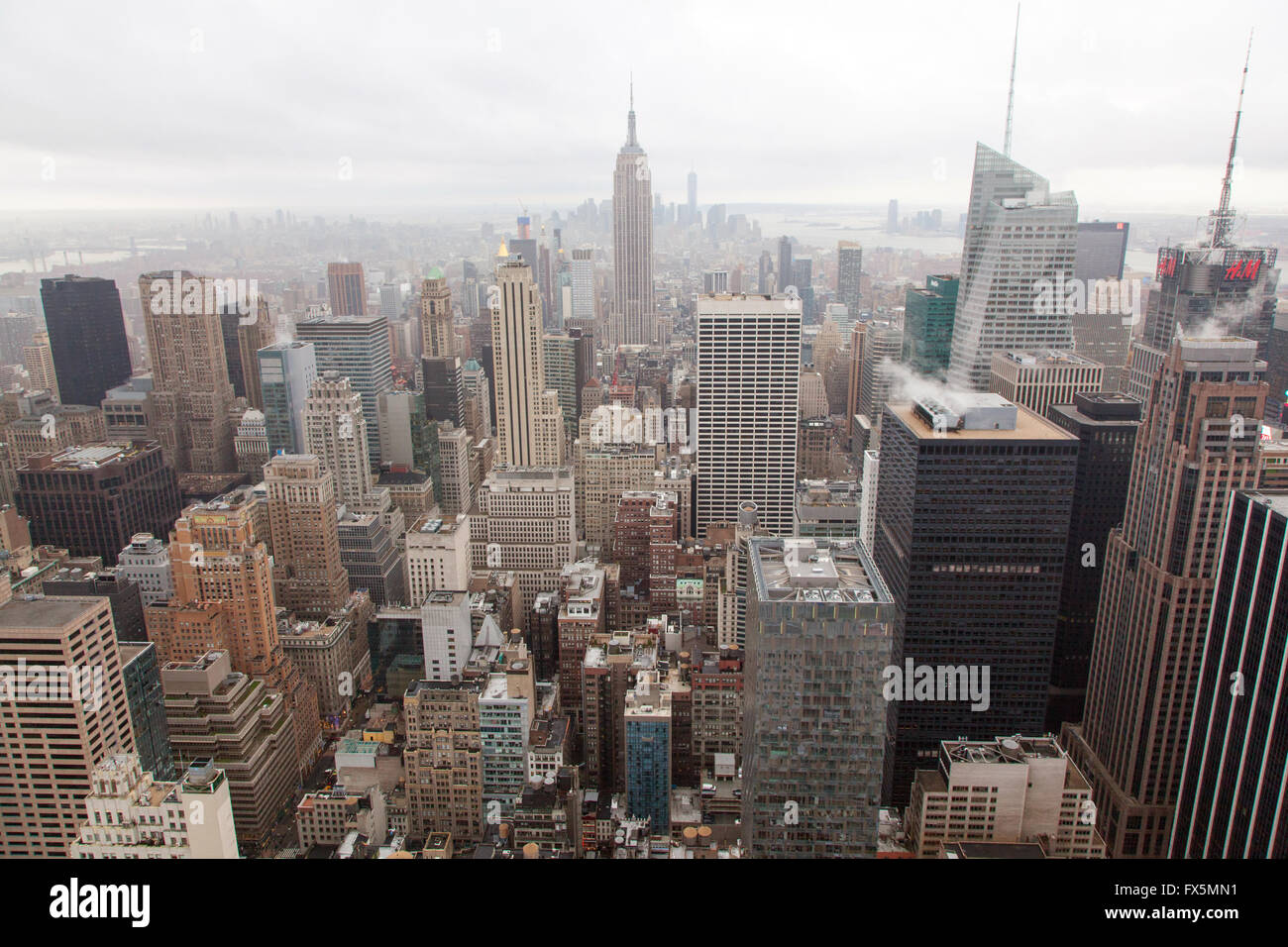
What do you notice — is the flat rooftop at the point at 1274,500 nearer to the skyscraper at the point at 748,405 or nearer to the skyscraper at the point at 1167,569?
the skyscraper at the point at 1167,569

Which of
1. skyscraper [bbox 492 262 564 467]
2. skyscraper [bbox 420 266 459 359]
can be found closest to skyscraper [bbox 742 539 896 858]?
skyscraper [bbox 492 262 564 467]

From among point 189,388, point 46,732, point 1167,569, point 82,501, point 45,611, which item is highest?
point 189,388

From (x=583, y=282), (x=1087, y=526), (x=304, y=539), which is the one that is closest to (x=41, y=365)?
(x=304, y=539)

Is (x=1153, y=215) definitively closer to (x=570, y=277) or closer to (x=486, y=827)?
(x=486, y=827)

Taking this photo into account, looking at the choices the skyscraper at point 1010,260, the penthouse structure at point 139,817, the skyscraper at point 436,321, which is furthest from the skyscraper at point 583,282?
the penthouse structure at point 139,817

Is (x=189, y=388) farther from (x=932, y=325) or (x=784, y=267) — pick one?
(x=784, y=267)

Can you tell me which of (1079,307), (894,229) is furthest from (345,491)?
(1079,307)

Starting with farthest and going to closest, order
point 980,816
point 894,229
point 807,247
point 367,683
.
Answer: point 807,247
point 894,229
point 367,683
point 980,816
